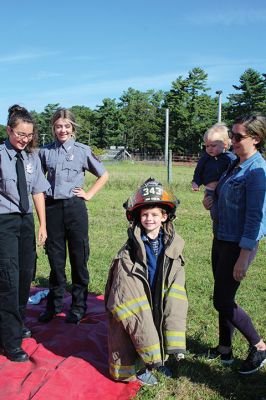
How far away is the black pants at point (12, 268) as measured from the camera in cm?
391

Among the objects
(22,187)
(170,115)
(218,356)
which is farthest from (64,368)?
(170,115)

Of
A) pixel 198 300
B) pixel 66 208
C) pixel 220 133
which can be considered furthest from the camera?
pixel 198 300

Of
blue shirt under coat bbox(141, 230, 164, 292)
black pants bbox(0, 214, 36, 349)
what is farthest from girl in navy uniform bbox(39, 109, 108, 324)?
blue shirt under coat bbox(141, 230, 164, 292)

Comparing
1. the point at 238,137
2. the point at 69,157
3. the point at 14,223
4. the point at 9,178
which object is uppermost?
the point at 238,137

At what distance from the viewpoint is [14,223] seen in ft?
13.0

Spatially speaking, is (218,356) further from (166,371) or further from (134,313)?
(134,313)

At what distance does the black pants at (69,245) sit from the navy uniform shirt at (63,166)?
116mm

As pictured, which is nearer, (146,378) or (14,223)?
(146,378)

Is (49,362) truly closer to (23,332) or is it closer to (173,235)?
(23,332)

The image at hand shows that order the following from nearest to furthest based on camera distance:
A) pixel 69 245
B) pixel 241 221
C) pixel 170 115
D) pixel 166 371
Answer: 1. pixel 241 221
2. pixel 166 371
3. pixel 69 245
4. pixel 170 115

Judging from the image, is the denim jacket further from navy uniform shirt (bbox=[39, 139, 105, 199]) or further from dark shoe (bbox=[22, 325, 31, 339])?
dark shoe (bbox=[22, 325, 31, 339])

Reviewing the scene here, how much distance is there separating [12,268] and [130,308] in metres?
1.13

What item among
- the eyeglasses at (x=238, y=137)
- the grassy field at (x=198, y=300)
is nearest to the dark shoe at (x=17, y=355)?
the grassy field at (x=198, y=300)

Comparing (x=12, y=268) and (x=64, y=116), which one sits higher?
(x=64, y=116)
